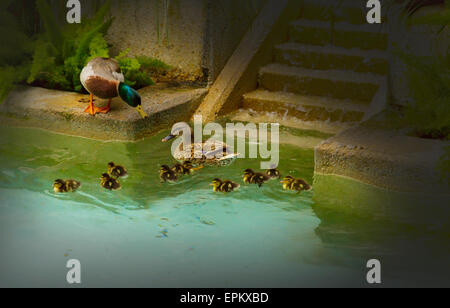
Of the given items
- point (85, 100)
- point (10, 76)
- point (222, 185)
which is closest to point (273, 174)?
point (222, 185)

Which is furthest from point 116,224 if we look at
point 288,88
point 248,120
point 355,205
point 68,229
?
point 288,88

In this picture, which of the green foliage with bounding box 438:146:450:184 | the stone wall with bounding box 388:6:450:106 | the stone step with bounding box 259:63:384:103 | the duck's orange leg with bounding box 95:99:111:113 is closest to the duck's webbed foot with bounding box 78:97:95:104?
the duck's orange leg with bounding box 95:99:111:113

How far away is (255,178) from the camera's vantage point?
22.7ft

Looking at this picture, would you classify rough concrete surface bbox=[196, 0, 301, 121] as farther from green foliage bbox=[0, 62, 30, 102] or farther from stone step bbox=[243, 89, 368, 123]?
green foliage bbox=[0, 62, 30, 102]

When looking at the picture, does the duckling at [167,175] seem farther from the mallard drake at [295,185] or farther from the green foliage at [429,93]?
the green foliage at [429,93]

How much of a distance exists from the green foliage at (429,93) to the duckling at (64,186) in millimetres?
3260

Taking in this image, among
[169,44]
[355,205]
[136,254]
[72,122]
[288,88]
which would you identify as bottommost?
[136,254]

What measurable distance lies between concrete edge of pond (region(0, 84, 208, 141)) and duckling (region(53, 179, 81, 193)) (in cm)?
132

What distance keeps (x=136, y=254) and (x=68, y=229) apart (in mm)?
774

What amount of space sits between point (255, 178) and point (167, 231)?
3.96 feet

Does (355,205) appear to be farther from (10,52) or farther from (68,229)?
(10,52)

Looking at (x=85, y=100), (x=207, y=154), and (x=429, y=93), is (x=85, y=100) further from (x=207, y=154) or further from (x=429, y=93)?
(x=429, y=93)

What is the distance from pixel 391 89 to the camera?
25.7 ft

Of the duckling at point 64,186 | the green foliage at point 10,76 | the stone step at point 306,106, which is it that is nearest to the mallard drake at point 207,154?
the duckling at point 64,186
